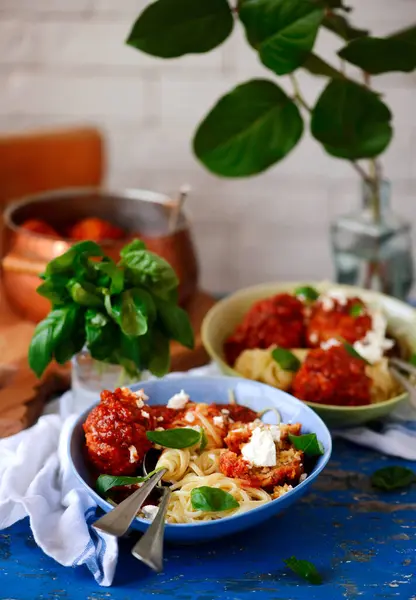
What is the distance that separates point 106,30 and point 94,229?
3.20 feet

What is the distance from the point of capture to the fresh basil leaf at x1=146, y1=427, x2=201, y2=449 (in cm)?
114

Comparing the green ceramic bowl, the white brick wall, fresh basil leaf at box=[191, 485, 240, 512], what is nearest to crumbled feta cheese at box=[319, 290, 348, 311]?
the green ceramic bowl

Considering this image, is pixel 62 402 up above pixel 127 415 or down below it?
below

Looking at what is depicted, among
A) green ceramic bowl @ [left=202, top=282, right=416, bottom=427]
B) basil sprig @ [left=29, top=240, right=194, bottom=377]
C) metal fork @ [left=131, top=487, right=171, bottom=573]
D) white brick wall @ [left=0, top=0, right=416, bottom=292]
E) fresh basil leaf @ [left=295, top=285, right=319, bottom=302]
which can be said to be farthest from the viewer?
white brick wall @ [left=0, top=0, right=416, bottom=292]

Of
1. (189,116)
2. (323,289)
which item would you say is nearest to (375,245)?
(323,289)

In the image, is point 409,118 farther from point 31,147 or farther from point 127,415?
point 127,415

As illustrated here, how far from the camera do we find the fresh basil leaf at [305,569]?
1060mm

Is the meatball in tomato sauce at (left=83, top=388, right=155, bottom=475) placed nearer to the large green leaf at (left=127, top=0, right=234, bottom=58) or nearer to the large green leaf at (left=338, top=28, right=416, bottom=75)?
the large green leaf at (left=127, top=0, right=234, bottom=58)

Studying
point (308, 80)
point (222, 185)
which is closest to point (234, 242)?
point (222, 185)

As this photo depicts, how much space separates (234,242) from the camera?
9.17 feet

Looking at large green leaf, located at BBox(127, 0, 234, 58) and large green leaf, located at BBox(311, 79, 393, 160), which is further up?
large green leaf, located at BBox(127, 0, 234, 58)

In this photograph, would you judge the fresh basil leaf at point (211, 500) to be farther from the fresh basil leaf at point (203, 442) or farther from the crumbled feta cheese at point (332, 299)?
the crumbled feta cheese at point (332, 299)

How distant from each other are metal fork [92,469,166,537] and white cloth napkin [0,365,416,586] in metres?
0.06

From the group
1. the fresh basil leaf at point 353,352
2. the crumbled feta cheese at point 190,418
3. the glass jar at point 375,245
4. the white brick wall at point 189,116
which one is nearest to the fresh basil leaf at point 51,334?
the crumbled feta cheese at point 190,418
